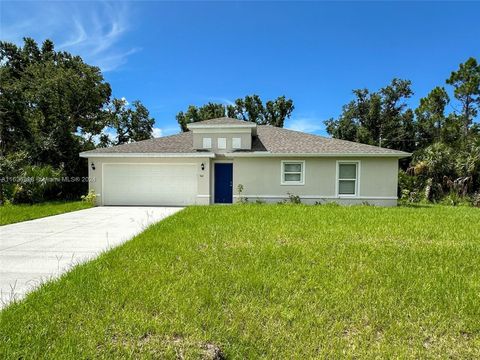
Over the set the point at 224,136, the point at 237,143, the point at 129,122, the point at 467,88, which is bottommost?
the point at 237,143

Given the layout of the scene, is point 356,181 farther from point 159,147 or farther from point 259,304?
point 259,304

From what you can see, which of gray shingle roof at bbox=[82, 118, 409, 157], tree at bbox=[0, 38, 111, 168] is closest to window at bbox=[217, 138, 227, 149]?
gray shingle roof at bbox=[82, 118, 409, 157]

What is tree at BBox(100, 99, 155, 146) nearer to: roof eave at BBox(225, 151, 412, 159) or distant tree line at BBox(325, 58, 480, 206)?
roof eave at BBox(225, 151, 412, 159)

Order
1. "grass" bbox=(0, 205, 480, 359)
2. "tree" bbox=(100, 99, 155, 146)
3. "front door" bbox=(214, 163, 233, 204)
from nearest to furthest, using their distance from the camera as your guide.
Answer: "grass" bbox=(0, 205, 480, 359), "front door" bbox=(214, 163, 233, 204), "tree" bbox=(100, 99, 155, 146)

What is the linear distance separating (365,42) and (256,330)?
17.6 m

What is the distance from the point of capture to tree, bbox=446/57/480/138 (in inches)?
904

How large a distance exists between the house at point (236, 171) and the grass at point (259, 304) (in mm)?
8507

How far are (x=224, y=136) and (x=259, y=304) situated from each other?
1270 centimetres

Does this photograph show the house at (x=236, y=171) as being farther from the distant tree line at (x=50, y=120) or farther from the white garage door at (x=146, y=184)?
the distant tree line at (x=50, y=120)

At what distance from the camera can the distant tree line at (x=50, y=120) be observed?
15.3 meters

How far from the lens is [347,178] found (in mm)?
14367

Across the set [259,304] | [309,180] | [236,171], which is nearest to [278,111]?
[309,180]

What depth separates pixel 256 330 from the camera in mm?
2840

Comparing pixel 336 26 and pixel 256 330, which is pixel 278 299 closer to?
pixel 256 330
